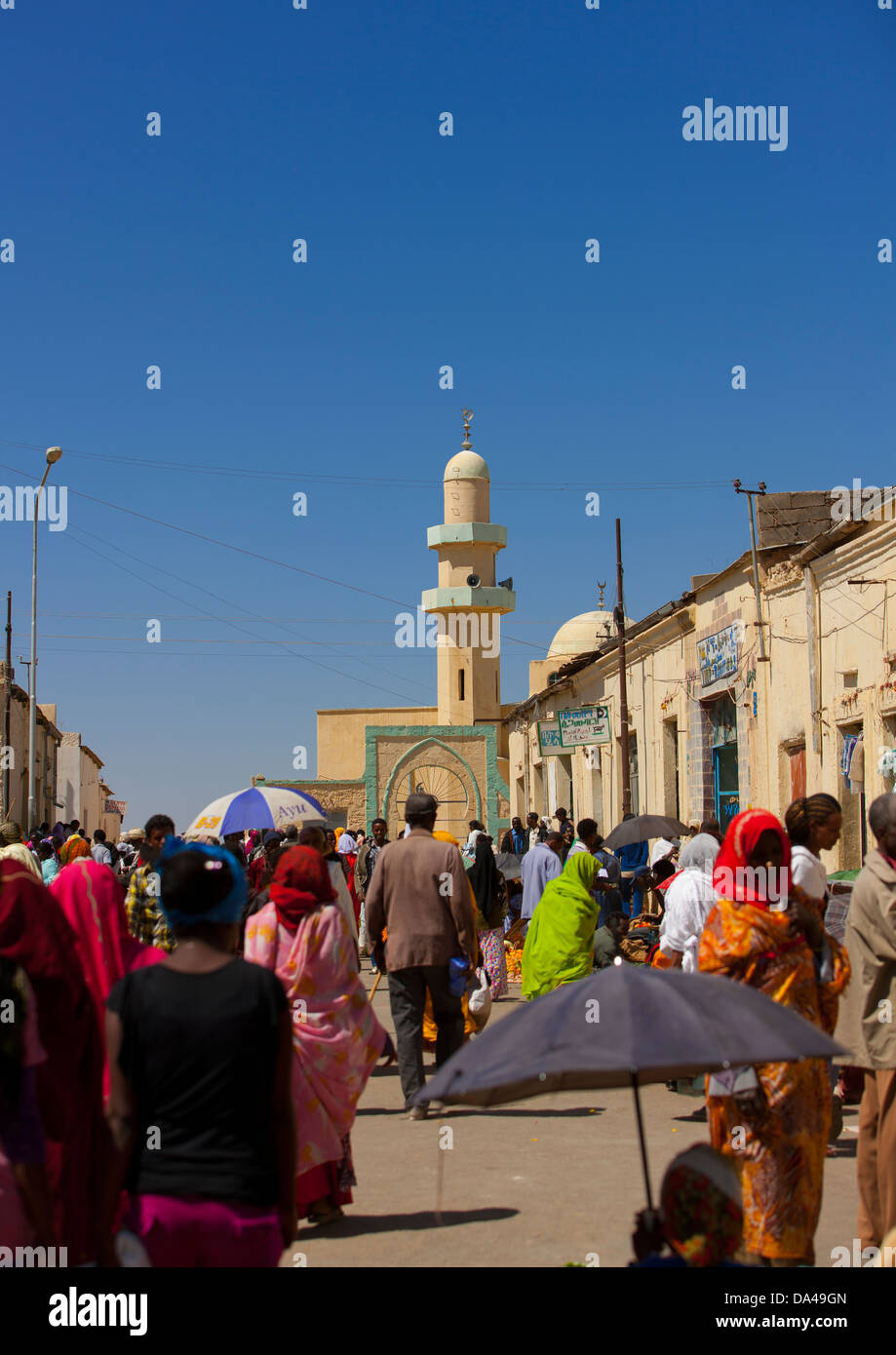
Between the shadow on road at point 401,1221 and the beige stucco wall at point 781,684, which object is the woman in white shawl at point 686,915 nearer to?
the shadow on road at point 401,1221

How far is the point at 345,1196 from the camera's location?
6.57m

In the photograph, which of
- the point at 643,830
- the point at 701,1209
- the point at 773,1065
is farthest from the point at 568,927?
the point at 643,830

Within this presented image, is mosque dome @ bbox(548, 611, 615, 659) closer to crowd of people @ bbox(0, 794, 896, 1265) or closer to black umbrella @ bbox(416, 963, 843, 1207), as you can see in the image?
crowd of people @ bbox(0, 794, 896, 1265)

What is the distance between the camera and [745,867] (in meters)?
5.23

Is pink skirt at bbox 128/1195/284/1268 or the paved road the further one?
the paved road

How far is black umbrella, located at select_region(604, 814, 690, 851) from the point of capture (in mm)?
18312

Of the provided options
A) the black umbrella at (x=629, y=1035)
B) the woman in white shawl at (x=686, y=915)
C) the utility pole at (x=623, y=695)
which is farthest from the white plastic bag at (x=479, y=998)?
the utility pole at (x=623, y=695)

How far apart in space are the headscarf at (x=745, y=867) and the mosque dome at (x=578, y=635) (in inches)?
1570

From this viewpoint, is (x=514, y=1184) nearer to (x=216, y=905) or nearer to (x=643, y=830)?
(x=216, y=905)

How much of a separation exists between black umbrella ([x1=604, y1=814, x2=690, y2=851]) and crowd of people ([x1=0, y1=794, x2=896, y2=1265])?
896 centimetres

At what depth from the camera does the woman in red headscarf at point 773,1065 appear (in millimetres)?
4957

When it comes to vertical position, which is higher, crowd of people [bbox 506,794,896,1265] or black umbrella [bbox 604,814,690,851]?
black umbrella [bbox 604,814,690,851]

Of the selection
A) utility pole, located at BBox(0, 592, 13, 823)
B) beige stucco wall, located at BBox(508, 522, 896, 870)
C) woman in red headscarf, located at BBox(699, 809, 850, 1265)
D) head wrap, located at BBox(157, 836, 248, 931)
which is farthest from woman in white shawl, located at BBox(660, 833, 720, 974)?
utility pole, located at BBox(0, 592, 13, 823)
